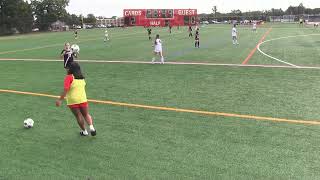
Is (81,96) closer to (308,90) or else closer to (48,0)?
(308,90)

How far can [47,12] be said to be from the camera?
111 m

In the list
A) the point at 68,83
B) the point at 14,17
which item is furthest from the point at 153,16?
the point at 68,83

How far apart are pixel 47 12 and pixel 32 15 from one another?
41.2ft

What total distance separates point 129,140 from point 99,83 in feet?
23.5

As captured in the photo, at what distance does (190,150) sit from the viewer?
23.8 ft

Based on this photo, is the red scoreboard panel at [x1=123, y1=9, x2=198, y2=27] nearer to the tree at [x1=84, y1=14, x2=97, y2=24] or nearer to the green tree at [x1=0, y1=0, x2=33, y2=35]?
the green tree at [x1=0, y1=0, x2=33, y2=35]

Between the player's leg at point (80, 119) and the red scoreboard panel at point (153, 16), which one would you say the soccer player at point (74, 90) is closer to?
the player's leg at point (80, 119)

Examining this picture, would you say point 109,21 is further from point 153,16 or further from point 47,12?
point 153,16

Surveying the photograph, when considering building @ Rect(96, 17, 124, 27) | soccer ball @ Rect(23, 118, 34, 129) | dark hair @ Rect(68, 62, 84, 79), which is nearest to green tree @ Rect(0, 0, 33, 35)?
building @ Rect(96, 17, 124, 27)

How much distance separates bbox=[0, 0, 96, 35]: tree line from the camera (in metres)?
88.3

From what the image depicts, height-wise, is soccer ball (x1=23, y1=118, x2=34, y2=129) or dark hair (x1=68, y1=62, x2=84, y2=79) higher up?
dark hair (x1=68, y1=62, x2=84, y2=79)

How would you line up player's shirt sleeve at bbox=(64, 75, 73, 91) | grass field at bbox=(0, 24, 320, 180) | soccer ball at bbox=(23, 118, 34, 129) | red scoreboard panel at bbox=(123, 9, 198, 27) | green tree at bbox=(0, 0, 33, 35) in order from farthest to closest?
green tree at bbox=(0, 0, 33, 35)
red scoreboard panel at bbox=(123, 9, 198, 27)
soccer ball at bbox=(23, 118, 34, 129)
player's shirt sleeve at bbox=(64, 75, 73, 91)
grass field at bbox=(0, 24, 320, 180)

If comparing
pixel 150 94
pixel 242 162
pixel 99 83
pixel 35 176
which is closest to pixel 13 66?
pixel 99 83

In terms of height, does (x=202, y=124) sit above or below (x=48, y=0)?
below
